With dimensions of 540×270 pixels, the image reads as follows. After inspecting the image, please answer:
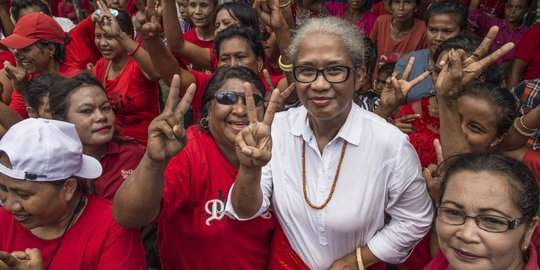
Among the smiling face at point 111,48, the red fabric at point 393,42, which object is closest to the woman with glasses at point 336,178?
the smiling face at point 111,48

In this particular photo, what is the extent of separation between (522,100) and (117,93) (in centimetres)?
265

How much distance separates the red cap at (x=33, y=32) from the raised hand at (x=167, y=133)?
254 cm

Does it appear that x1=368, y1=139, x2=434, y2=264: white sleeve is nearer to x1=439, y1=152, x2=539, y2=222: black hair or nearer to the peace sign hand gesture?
x1=439, y1=152, x2=539, y2=222: black hair

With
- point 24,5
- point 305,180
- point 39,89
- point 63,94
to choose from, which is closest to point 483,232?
point 305,180

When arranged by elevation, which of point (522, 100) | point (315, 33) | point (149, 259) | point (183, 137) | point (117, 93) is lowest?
point (149, 259)

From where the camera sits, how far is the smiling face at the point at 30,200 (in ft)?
6.37

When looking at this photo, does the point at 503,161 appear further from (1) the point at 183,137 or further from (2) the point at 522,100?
(2) the point at 522,100

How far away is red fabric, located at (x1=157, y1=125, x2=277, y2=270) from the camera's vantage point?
2.19 m

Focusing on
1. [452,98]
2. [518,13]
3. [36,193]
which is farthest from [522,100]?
[36,193]

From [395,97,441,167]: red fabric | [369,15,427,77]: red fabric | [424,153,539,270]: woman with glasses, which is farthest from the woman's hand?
[369,15,427,77]: red fabric

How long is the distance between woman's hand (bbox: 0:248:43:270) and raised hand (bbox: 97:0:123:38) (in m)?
1.96

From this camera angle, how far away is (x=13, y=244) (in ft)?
6.70

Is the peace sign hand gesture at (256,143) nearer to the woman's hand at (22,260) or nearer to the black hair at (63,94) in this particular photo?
the woman's hand at (22,260)

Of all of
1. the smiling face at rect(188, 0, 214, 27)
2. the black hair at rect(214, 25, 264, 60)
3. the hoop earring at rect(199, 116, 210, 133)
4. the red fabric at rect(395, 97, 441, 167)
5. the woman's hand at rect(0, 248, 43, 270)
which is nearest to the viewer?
the woman's hand at rect(0, 248, 43, 270)
